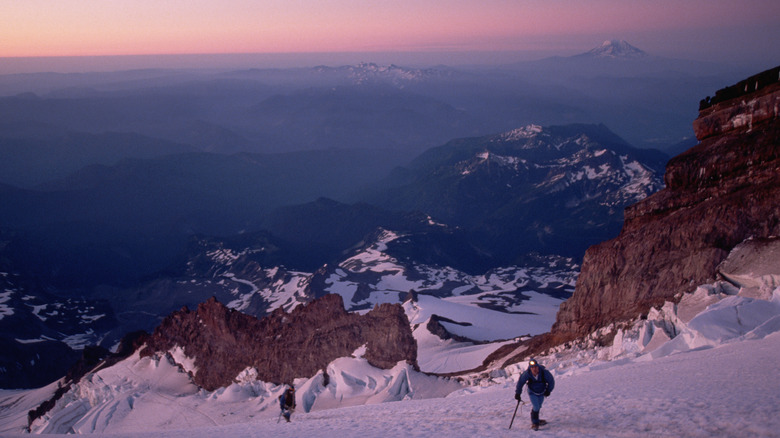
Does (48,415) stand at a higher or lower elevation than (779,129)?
lower

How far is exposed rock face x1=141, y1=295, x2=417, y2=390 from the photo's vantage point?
4394 centimetres

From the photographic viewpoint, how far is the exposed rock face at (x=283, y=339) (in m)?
43.9

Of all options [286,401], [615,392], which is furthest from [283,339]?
[615,392]

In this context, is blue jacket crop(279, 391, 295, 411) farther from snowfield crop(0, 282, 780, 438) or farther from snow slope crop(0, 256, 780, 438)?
snowfield crop(0, 282, 780, 438)

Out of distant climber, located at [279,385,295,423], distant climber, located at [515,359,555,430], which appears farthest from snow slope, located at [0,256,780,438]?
distant climber, located at [279,385,295,423]

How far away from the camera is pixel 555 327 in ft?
130

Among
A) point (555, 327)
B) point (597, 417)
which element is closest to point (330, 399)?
point (555, 327)

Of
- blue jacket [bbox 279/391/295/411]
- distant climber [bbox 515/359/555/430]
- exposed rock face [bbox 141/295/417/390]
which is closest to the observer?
distant climber [bbox 515/359/555/430]

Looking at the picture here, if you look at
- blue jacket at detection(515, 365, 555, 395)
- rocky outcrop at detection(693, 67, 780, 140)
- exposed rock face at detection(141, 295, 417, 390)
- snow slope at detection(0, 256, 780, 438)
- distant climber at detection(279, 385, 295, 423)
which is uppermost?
rocky outcrop at detection(693, 67, 780, 140)

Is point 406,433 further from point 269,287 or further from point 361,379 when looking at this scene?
point 269,287

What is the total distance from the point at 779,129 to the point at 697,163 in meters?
4.56

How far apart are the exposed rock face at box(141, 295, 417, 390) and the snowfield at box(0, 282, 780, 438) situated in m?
2.73

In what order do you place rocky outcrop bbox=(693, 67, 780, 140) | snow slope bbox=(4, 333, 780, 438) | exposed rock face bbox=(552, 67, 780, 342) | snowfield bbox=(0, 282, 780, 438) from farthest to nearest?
rocky outcrop bbox=(693, 67, 780, 140), exposed rock face bbox=(552, 67, 780, 342), snowfield bbox=(0, 282, 780, 438), snow slope bbox=(4, 333, 780, 438)

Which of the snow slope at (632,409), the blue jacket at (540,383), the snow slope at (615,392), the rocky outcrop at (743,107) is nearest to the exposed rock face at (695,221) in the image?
the rocky outcrop at (743,107)
